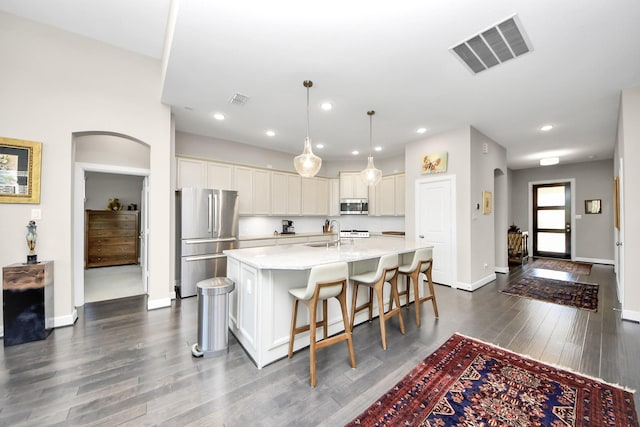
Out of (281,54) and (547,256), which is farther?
(547,256)

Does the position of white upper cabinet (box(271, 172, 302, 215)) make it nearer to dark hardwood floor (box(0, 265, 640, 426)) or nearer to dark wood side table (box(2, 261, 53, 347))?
dark hardwood floor (box(0, 265, 640, 426))

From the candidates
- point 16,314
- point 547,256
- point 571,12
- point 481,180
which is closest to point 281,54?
point 571,12

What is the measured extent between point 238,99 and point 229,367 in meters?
3.26

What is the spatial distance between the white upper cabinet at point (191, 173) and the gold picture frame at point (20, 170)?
71.4 inches

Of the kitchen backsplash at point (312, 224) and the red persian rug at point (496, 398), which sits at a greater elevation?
the kitchen backsplash at point (312, 224)

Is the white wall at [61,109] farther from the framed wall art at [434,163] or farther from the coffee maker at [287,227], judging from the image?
the framed wall art at [434,163]

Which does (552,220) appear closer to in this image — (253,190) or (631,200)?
(631,200)

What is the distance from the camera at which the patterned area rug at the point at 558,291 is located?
387 cm

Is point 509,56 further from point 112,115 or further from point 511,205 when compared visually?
point 511,205

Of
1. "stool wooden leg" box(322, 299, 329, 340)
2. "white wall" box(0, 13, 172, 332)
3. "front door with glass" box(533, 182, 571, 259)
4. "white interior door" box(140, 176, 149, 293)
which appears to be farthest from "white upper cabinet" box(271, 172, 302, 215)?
"front door with glass" box(533, 182, 571, 259)

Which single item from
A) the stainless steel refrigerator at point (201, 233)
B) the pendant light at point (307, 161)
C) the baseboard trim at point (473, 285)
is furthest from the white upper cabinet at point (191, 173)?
the baseboard trim at point (473, 285)

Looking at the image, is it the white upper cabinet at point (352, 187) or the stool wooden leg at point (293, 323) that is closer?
the stool wooden leg at point (293, 323)

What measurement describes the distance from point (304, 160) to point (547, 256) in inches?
359

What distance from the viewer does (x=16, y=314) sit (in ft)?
8.42
